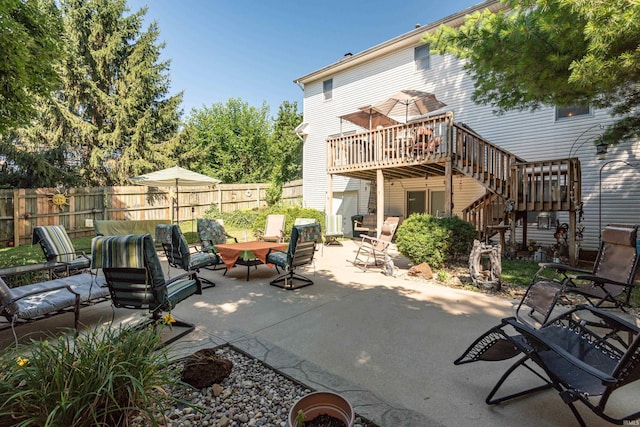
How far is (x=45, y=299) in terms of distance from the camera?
3.38 m

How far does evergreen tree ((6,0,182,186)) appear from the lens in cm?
1434

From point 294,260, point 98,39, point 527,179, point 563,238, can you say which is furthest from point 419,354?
point 98,39

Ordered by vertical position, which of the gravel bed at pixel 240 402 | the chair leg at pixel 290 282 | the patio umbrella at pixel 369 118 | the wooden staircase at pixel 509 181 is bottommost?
the gravel bed at pixel 240 402

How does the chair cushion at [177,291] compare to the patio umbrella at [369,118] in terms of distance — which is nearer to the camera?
the chair cushion at [177,291]

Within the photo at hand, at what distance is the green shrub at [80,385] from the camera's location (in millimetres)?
1582

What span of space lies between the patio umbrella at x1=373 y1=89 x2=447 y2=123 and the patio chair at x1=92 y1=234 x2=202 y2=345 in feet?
27.9

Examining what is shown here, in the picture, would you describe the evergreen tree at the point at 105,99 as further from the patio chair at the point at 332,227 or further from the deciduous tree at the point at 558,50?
the deciduous tree at the point at 558,50

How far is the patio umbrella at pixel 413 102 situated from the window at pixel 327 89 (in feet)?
16.0

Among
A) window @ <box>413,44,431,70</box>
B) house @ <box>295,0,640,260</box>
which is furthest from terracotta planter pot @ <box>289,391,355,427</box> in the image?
window @ <box>413,44,431,70</box>

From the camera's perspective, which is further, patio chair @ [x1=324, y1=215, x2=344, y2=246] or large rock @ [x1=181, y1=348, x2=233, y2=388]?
patio chair @ [x1=324, y1=215, x2=344, y2=246]

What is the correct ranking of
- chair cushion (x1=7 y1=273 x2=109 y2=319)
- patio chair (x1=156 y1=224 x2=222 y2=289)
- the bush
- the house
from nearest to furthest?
chair cushion (x1=7 y1=273 x2=109 y2=319) < patio chair (x1=156 y1=224 x2=222 y2=289) < the bush < the house

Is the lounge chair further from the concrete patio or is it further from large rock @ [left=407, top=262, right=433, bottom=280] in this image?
large rock @ [left=407, top=262, right=433, bottom=280]

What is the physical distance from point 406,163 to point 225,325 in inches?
293

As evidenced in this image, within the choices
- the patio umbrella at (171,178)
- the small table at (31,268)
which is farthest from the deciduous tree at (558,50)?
the small table at (31,268)
